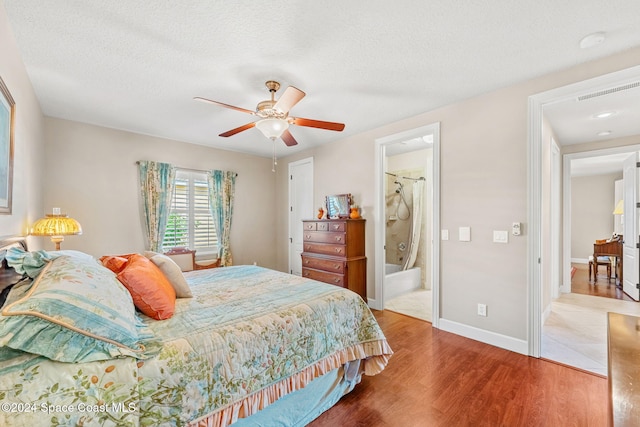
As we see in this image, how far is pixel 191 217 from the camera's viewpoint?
454 cm

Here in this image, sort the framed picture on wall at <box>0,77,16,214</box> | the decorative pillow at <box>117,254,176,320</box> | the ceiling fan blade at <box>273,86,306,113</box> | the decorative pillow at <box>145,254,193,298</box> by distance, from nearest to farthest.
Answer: the decorative pillow at <box>117,254,176,320</box>, the framed picture on wall at <box>0,77,16,214</box>, the decorative pillow at <box>145,254,193,298</box>, the ceiling fan blade at <box>273,86,306,113</box>

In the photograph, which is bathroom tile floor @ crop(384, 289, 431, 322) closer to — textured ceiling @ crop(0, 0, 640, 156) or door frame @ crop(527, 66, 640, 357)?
door frame @ crop(527, 66, 640, 357)

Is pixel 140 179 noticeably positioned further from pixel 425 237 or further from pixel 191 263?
pixel 425 237

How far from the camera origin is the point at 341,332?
1.95 metres

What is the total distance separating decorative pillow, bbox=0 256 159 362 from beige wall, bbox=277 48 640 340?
2.97 meters

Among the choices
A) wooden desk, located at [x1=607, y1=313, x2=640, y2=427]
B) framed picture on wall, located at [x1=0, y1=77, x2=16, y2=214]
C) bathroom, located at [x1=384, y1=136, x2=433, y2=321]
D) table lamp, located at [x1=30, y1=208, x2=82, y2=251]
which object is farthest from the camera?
bathroom, located at [x1=384, y1=136, x2=433, y2=321]

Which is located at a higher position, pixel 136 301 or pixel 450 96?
pixel 450 96

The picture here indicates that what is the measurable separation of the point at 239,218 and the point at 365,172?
2.54 m

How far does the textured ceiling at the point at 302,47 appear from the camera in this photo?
1.70 metres

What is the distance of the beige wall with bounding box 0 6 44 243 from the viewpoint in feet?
5.93

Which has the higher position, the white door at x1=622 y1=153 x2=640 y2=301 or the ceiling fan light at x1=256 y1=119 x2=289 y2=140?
the ceiling fan light at x1=256 y1=119 x2=289 y2=140

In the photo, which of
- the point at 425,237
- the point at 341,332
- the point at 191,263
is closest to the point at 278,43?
the point at 341,332

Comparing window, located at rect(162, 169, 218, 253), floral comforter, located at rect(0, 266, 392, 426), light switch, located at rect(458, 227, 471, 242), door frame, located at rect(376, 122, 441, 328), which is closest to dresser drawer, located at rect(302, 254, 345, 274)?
door frame, located at rect(376, 122, 441, 328)

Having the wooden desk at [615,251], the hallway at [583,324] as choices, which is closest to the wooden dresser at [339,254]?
the hallway at [583,324]
